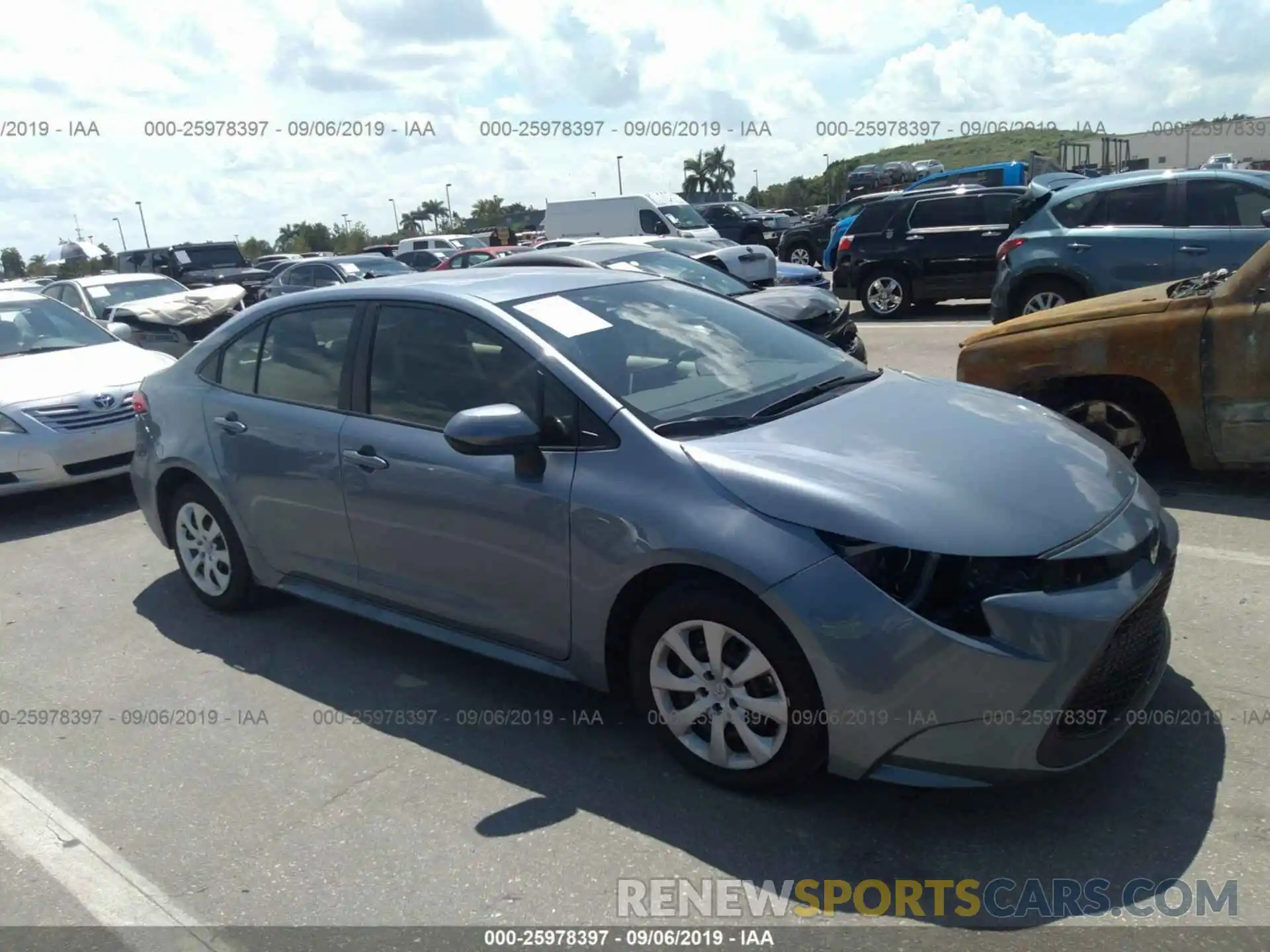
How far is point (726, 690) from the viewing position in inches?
130

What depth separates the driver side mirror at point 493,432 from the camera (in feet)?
11.7

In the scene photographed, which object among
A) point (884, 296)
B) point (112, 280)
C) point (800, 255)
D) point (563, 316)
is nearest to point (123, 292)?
point (112, 280)

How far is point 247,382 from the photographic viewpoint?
5.01m

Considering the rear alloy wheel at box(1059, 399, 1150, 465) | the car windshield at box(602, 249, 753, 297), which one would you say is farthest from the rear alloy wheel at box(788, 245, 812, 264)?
the rear alloy wheel at box(1059, 399, 1150, 465)

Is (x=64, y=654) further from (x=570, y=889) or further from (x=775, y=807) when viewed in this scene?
(x=775, y=807)

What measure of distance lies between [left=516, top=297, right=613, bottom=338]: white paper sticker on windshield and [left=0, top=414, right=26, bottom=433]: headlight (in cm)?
502

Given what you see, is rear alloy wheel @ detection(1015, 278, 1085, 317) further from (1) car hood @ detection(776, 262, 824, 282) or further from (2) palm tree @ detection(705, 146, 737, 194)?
(2) palm tree @ detection(705, 146, 737, 194)

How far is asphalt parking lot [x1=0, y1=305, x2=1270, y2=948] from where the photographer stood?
304 cm

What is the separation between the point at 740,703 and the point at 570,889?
719 mm

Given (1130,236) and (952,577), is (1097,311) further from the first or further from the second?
(1130,236)

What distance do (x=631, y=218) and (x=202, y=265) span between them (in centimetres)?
1042

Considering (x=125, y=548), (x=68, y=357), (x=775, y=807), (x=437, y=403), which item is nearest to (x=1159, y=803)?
(x=775, y=807)

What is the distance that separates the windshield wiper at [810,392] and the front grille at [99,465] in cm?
534

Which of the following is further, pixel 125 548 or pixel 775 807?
pixel 125 548
